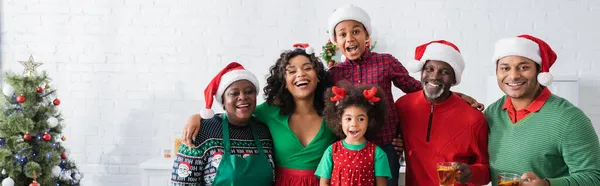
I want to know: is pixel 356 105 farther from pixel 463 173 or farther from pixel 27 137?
pixel 27 137

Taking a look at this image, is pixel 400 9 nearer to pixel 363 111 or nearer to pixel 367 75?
pixel 367 75

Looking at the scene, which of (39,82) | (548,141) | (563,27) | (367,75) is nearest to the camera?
(548,141)

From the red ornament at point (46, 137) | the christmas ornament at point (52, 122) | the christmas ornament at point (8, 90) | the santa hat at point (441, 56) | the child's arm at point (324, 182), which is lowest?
the child's arm at point (324, 182)

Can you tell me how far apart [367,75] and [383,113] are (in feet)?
1.32

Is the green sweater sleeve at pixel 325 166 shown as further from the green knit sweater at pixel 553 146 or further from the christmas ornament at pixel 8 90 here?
the christmas ornament at pixel 8 90

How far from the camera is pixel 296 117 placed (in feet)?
8.52

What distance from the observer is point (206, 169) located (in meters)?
2.35

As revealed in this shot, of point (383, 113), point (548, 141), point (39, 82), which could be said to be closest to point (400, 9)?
point (383, 113)

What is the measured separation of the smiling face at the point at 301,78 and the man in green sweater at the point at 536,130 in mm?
892

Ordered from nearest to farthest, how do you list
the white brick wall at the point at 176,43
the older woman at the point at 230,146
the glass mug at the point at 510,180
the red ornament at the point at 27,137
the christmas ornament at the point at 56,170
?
1. the glass mug at the point at 510,180
2. the older woman at the point at 230,146
3. the red ornament at the point at 27,137
4. the christmas ornament at the point at 56,170
5. the white brick wall at the point at 176,43

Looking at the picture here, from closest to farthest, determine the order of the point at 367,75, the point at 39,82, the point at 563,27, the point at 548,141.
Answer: the point at 548,141
the point at 367,75
the point at 39,82
the point at 563,27

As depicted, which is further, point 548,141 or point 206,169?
point 206,169

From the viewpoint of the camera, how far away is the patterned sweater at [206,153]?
232 cm

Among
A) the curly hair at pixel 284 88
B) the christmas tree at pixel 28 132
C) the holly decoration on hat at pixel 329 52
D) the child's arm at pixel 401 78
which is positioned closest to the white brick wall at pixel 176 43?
the holly decoration on hat at pixel 329 52
